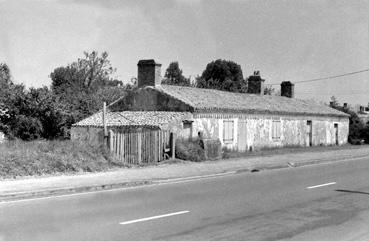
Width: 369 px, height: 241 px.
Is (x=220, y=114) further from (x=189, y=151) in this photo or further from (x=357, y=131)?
(x=357, y=131)

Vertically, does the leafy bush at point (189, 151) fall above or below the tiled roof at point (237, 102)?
below

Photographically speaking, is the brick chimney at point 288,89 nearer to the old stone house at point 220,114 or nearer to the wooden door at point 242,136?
the old stone house at point 220,114

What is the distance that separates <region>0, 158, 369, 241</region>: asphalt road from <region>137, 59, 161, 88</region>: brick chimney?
56.1 ft

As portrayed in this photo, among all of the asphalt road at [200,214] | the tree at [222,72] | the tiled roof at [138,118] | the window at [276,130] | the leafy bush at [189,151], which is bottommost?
the asphalt road at [200,214]

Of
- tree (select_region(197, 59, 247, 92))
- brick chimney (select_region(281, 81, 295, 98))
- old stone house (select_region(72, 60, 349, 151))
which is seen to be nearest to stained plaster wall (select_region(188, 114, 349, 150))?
old stone house (select_region(72, 60, 349, 151))

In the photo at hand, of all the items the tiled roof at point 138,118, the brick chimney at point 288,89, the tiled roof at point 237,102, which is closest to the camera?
the tiled roof at point 138,118

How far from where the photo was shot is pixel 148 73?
33625 millimetres

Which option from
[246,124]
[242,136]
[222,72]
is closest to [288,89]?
[246,124]

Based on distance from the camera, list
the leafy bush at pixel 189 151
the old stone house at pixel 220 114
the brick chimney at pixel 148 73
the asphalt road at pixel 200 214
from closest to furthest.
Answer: the asphalt road at pixel 200 214
the leafy bush at pixel 189 151
the old stone house at pixel 220 114
the brick chimney at pixel 148 73

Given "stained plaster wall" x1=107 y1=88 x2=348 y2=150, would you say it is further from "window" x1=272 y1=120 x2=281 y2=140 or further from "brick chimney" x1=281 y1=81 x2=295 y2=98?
"brick chimney" x1=281 y1=81 x2=295 y2=98

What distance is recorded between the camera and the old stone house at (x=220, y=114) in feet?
102

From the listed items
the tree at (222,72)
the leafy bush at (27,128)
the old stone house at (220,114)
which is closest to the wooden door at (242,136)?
the old stone house at (220,114)

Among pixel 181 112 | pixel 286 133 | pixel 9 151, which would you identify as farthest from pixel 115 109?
pixel 9 151

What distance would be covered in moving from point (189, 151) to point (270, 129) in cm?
1362
